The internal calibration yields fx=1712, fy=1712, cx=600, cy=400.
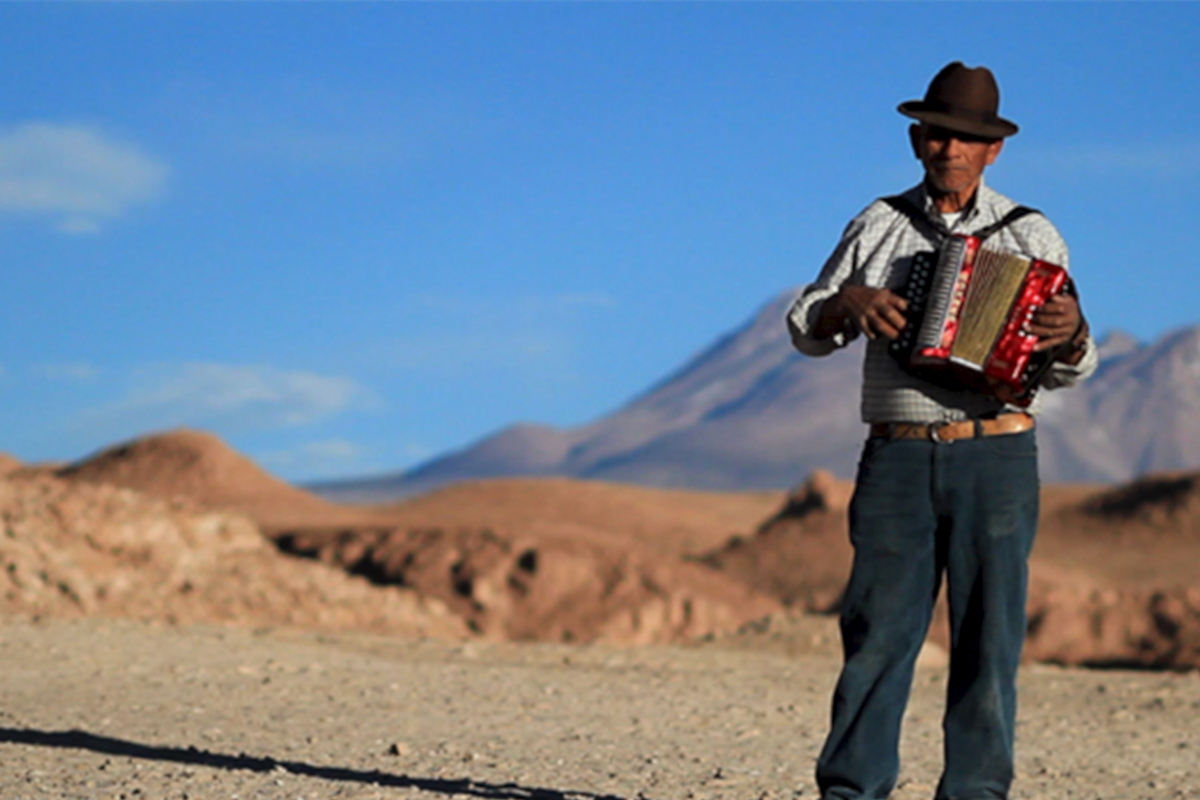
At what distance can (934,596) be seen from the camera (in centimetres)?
492

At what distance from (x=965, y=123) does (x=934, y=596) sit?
1.34 meters

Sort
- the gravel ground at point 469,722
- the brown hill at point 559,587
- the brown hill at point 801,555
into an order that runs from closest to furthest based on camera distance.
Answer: the gravel ground at point 469,722
the brown hill at point 559,587
the brown hill at point 801,555

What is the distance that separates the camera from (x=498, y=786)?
20.9 ft

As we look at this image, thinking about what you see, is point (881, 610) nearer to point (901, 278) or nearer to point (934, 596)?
point (934, 596)

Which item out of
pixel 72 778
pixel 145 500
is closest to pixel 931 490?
pixel 72 778

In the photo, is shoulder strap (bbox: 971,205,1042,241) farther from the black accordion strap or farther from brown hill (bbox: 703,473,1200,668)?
brown hill (bbox: 703,473,1200,668)

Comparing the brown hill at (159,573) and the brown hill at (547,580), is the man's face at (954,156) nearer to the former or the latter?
the brown hill at (159,573)

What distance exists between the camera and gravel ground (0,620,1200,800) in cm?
644

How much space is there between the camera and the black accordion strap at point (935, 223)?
15.9ft

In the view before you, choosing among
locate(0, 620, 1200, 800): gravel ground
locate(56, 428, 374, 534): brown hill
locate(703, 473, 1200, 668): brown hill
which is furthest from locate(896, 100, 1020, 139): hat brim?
locate(56, 428, 374, 534): brown hill

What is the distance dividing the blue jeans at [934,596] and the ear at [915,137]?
847mm

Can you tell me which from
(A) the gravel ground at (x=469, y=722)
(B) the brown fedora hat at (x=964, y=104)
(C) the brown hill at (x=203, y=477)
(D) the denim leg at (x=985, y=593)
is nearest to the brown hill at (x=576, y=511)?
(C) the brown hill at (x=203, y=477)

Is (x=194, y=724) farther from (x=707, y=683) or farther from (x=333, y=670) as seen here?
(x=707, y=683)

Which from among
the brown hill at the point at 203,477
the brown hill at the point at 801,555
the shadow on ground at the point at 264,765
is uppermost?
the brown hill at the point at 203,477
